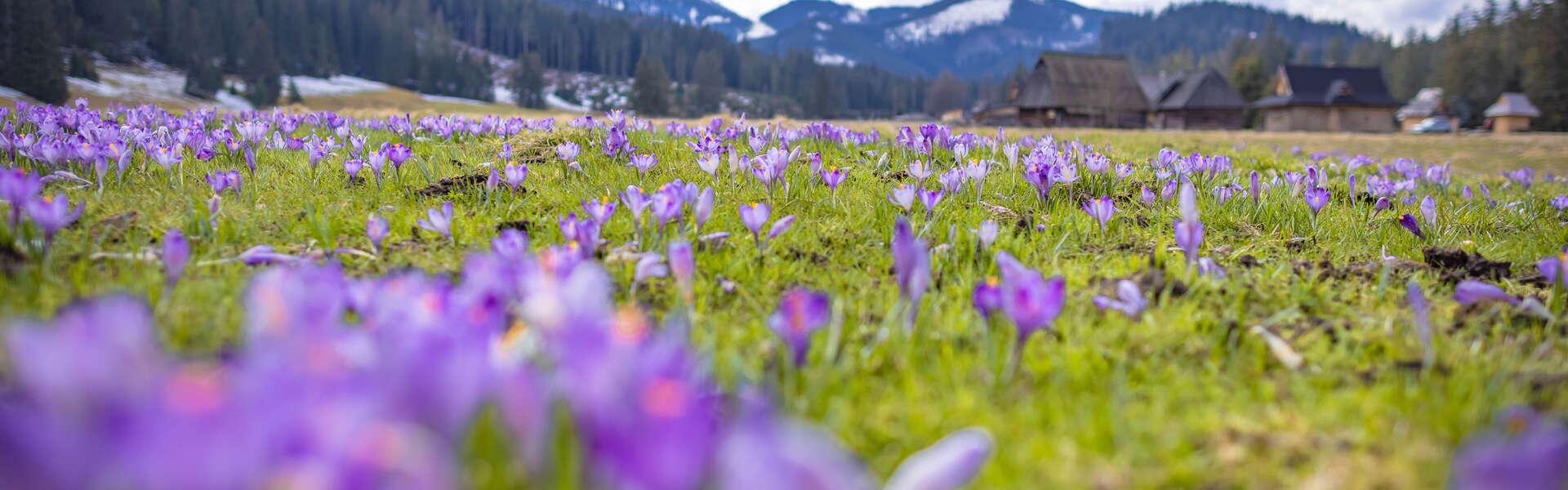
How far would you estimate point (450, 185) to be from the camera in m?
4.29

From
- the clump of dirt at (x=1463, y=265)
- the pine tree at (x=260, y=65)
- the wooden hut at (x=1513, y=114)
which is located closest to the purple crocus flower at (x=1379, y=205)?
the clump of dirt at (x=1463, y=265)

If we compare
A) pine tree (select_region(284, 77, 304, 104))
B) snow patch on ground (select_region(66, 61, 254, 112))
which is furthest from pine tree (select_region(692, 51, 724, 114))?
snow patch on ground (select_region(66, 61, 254, 112))

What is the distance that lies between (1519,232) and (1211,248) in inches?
98.1

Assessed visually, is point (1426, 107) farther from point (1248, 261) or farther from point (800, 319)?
point (800, 319)

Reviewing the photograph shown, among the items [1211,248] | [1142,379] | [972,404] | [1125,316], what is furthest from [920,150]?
[972,404]

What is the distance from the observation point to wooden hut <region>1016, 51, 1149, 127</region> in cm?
5812

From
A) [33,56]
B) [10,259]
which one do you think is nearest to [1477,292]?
[10,259]

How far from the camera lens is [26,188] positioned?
→ 2252mm

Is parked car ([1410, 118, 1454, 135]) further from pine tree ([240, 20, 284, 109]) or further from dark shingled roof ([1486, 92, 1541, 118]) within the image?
pine tree ([240, 20, 284, 109])

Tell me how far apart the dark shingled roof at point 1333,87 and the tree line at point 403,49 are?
65.3m

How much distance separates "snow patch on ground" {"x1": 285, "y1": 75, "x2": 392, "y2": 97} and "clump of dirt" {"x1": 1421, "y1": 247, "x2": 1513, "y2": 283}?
96223 millimetres

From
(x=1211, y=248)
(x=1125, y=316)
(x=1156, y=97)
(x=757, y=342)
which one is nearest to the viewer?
(x=757, y=342)

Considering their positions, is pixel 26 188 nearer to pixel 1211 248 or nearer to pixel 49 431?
pixel 49 431

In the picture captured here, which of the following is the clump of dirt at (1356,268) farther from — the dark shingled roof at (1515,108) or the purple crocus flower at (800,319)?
the dark shingled roof at (1515,108)
